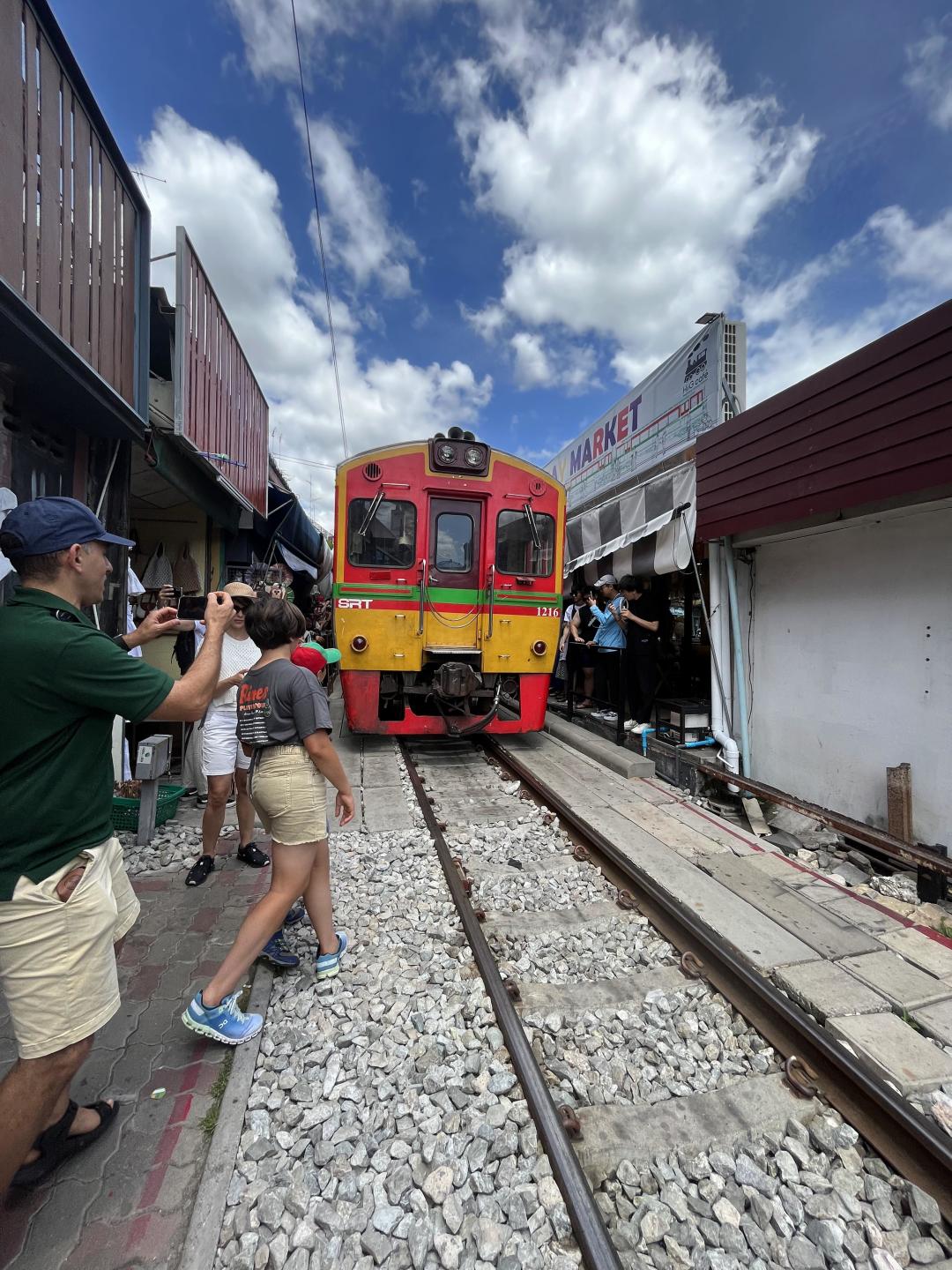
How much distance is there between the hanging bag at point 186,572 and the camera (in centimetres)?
789

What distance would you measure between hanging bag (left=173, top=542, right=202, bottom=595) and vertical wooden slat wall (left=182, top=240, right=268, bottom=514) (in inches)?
46.0

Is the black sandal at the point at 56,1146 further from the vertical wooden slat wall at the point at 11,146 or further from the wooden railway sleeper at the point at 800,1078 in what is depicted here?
the vertical wooden slat wall at the point at 11,146

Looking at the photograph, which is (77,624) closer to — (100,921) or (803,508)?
(100,921)

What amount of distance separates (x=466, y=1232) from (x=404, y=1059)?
641mm

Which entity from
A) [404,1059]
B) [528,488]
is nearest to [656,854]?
[404,1059]

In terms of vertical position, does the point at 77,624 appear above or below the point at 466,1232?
above

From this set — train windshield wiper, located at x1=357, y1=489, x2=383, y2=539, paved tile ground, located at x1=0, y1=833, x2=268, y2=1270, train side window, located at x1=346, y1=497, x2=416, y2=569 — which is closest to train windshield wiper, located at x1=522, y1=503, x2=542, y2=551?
train side window, located at x1=346, y1=497, x2=416, y2=569

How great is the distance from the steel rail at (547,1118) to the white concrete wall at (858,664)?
363cm

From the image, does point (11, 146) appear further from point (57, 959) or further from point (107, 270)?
point (57, 959)

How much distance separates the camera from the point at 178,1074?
2.08m

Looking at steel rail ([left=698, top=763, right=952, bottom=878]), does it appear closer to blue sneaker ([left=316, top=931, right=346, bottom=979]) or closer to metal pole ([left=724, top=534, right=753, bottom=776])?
metal pole ([left=724, top=534, right=753, bottom=776])

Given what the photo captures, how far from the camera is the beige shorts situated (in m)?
1.48

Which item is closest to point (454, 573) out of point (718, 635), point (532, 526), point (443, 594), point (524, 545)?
point (443, 594)

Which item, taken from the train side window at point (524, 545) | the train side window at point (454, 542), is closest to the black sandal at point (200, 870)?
the train side window at point (454, 542)
